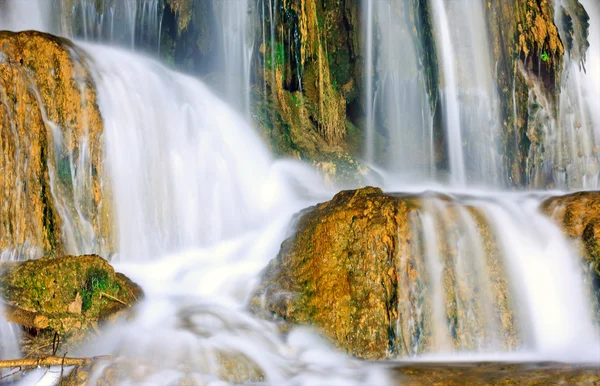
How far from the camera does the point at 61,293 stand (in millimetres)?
6695

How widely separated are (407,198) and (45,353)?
418cm

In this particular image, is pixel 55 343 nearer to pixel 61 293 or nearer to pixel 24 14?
pixel 61 293

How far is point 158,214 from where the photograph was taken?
9.55m

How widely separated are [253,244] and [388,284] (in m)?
2.49

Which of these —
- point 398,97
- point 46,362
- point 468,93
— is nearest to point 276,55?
point 398,97

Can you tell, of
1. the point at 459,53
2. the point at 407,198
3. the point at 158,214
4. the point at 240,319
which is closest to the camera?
the point at 240,319

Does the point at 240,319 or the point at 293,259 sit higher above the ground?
the point at 293,259

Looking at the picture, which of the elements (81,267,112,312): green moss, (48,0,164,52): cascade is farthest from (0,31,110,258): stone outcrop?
(48,0,164,52): cascade

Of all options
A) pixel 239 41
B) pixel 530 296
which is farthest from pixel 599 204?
pixel 239 41

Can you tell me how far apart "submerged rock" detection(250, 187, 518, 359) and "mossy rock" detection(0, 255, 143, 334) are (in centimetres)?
164

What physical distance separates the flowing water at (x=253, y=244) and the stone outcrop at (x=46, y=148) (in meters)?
0.11

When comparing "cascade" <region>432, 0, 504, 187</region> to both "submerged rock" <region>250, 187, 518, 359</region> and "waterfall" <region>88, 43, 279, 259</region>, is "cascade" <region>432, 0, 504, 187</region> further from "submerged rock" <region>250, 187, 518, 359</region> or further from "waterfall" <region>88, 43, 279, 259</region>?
"submerged rock" <region>250, 187, 518, 359</region>

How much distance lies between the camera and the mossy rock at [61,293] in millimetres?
6488

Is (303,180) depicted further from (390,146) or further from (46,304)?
(46,304)
